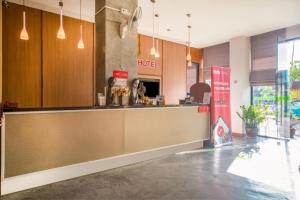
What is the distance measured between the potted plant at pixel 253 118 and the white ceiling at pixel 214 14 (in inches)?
110

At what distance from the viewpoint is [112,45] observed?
14.0 ft

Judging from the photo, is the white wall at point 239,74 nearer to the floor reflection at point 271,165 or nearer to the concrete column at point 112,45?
the floor reflection at point 271,165

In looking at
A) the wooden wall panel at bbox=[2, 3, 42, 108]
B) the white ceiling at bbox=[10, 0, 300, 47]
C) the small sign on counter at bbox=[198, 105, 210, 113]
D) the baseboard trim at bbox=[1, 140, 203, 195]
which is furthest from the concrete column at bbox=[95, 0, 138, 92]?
the wooden wall panel at bbox=[2, 3, 42, 108]

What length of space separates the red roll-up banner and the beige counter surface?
126 cm

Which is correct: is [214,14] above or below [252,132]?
above

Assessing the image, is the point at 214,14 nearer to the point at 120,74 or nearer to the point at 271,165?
the point at 120,74

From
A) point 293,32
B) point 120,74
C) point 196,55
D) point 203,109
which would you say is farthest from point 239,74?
point 120,74

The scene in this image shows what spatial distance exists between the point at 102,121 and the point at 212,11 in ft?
14.5

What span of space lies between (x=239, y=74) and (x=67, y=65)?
6.23 metres

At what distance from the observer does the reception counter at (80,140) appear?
2.83 metres

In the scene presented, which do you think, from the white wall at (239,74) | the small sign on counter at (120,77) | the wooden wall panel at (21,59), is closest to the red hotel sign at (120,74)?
the small sign on counter at (120,77)

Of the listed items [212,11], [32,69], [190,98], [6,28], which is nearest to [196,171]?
[190,98]

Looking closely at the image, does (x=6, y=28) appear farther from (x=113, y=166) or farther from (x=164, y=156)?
(x=164, y=156)

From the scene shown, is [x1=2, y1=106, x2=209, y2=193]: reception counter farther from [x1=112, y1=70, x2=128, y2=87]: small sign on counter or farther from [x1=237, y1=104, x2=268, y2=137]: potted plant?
[x1=237, y1=104, x2=268, y2=137]: potted plant
